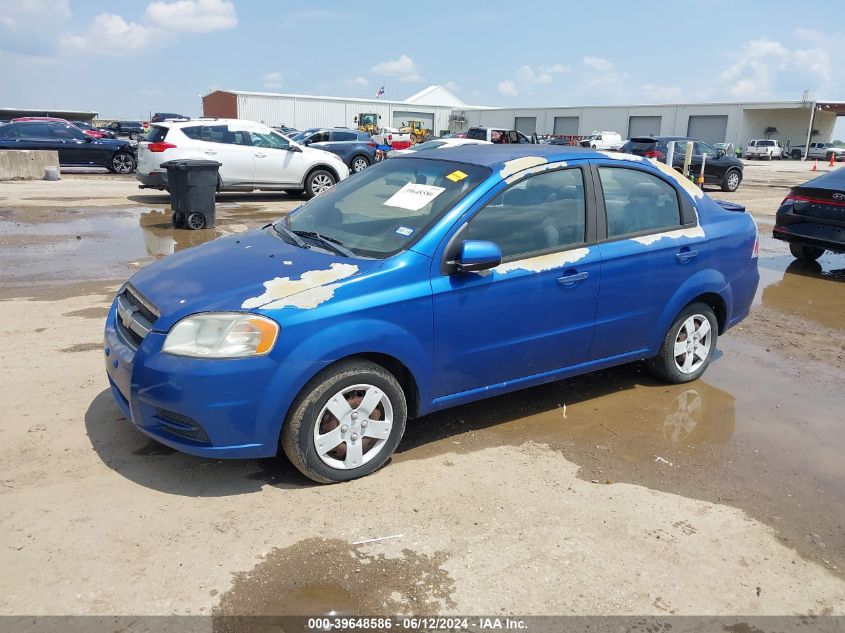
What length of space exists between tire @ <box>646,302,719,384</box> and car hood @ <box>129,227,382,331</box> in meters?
2.47

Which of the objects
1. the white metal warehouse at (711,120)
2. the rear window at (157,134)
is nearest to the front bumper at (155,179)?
the rear window at (157,134)

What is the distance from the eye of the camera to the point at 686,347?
Result: 196 inches

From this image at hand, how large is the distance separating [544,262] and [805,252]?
7.90m

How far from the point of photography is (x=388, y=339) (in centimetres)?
344

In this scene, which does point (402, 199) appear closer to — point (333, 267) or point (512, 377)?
point (333, 267)

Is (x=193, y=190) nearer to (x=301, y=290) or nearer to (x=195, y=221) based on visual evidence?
(x=195, y=221)

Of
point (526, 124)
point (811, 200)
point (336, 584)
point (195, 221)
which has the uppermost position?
point (526, 124)

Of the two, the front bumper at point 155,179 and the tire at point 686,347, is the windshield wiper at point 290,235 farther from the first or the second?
the front bumper at point 155,179

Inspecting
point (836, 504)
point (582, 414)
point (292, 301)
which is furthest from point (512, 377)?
point (836, 504)

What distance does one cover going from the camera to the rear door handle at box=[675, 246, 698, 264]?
4645mm

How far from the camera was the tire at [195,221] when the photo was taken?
36.4 ft

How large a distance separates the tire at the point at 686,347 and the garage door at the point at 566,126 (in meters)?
68.1

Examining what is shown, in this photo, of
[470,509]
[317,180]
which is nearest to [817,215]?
[470,509]

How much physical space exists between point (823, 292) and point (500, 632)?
760 centimetres
